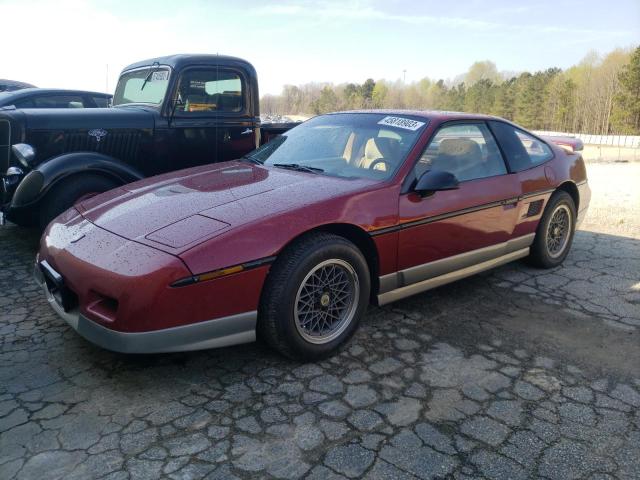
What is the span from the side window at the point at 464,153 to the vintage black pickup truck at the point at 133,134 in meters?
2.79

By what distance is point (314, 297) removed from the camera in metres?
2.93

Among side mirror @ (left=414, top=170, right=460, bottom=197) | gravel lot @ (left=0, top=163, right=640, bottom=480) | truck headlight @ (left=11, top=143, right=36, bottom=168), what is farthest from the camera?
truck headlight @ (left=11, top=143, right=36, bottom=168)

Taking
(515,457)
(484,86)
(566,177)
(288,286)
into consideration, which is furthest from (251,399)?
(484,86)

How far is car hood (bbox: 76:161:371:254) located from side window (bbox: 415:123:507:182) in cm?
67

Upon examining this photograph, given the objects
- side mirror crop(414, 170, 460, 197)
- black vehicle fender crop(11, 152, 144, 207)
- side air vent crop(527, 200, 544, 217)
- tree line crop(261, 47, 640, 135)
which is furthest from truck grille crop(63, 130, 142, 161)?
tree line crop(261, 47, 640, 135)

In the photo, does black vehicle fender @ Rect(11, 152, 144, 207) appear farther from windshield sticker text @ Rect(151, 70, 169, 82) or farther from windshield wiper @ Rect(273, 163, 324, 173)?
windshield wiper @ Rect(273, 163, 324, 173)

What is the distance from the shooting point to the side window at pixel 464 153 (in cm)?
365

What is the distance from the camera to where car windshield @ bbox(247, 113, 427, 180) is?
352 centimetres

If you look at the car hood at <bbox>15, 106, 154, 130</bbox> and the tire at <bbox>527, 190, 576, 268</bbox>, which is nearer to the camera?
the tire at <bbox>527, 190, 576, 268</bbox>

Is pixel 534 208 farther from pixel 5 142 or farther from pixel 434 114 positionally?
pixel 5 142

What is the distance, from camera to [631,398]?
8.91 ft

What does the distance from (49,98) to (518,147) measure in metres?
7.55

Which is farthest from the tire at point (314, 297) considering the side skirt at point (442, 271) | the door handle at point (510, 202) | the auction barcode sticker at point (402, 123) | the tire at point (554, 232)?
the tire at point (554, 232)

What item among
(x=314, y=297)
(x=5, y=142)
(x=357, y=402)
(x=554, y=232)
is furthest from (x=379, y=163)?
(x=5, y=142)
